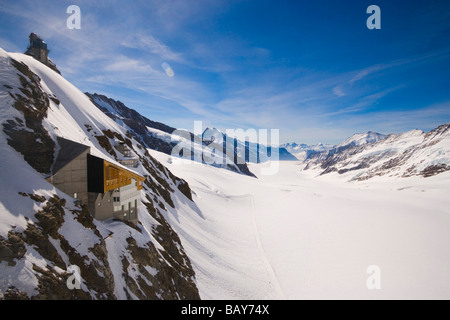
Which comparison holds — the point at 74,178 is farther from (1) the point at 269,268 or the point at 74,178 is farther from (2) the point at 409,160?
(2) the point at 409,160

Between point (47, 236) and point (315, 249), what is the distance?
36.8m

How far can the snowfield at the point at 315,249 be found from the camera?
2423 centimetres

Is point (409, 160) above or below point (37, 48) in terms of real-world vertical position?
below

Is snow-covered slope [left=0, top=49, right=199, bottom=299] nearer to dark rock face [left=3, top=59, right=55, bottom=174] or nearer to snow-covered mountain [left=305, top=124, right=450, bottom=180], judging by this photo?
dark rock face [left=3, top=59, right=55, bottom=174]

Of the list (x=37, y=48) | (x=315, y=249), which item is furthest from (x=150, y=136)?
(x=315, y=249)

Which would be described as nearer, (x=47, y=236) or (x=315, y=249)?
(x=47, y=236)

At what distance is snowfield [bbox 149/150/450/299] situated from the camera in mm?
24234

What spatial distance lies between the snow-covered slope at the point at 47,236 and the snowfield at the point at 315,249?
8.66 metres

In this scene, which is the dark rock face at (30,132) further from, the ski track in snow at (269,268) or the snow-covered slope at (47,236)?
the ski track in snow at (269,268)

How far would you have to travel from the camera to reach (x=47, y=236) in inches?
385

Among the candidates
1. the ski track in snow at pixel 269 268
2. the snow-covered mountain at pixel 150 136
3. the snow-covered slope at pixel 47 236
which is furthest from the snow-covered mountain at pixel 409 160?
the snow-covered slope at pixel 47 236
